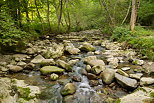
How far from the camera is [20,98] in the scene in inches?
110

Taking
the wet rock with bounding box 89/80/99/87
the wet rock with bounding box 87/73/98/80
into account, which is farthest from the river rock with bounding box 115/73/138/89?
the wet rock with bounding box 87/73/98/80

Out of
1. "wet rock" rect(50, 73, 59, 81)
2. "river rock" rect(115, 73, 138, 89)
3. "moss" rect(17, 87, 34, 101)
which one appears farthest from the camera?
"wet rock" rect(50, 73, 59, 81)

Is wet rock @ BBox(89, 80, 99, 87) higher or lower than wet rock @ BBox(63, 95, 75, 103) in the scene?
higher

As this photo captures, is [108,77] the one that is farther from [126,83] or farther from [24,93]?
[24,93]

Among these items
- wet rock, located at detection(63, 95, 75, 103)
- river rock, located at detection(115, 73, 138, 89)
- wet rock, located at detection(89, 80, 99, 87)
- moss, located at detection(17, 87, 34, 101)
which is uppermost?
river rock, located at detection(115, 73, 138, 89)

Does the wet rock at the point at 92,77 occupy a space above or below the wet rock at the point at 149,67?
below

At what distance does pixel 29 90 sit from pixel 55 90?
0.69m

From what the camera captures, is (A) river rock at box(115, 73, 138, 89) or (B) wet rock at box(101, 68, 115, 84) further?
Result: (B) wet rock at box(101, 68, 115, 84)

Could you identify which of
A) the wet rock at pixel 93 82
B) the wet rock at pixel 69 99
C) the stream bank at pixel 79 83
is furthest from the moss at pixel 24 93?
the wet rock at pixel 93 82

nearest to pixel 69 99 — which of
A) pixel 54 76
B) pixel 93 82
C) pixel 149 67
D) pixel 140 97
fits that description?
pixel 93 82

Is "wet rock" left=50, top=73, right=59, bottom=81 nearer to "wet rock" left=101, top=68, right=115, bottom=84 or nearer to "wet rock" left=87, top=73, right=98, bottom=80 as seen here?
"wet rock" left=87, top=73, right=98, bottom=80

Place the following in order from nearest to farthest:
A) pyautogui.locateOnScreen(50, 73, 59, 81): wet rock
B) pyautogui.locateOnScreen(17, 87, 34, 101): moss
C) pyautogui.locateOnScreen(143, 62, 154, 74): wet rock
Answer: pyautogui.locateOnScreen(17, 87, 34, 101): moss, pyautogui.locateOnScreen(50, 73, 59, 81): wet rock, pyautogui.locateOnScreen(143, 62, 154, 74): wet rock

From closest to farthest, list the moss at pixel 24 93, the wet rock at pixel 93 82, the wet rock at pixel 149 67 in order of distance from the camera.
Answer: the moss at pixel 24 93, the wet rock at pixel 93 82, the wet rock at pixel 149 67

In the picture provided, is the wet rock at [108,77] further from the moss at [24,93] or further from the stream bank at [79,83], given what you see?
the moss at [24,93]
